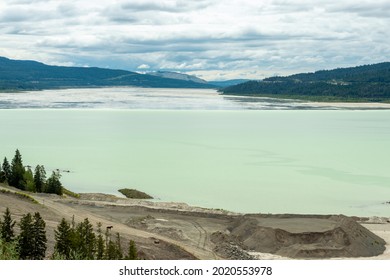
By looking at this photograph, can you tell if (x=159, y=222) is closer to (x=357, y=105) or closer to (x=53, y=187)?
(x=53, y=187)

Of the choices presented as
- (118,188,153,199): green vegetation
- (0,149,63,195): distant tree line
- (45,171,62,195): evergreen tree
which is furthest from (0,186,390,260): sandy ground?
(0,149,63,195): distant tree line

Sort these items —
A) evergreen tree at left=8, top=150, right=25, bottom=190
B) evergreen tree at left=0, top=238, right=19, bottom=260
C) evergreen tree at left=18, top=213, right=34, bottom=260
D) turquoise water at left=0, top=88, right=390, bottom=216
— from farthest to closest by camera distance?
evergreen tree at left=8, top=150, right=25, bottom=190 < turquoise water at left=0, top=88, right=390, bottom=216 < evergreen tree at left=18, top=213, right=34, bottom=260 < evergreen tree at left=0, top=238, right=19, bottom=260

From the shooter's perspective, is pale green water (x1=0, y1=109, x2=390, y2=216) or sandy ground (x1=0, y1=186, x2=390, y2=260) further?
pale green water (x1=0, y1=109, x2=390, y2=216)

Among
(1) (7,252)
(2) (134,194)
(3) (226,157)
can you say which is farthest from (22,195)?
(3) (226,157)

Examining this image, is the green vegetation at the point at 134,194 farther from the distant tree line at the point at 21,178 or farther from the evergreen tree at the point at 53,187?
the evergreen tree at the point at 53,187

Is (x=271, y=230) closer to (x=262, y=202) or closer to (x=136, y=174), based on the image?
(x=262, y=202)

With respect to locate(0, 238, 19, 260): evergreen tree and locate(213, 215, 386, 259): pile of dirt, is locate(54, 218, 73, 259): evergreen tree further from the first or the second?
locate(213, 215, 386, 259): pile of dirt
